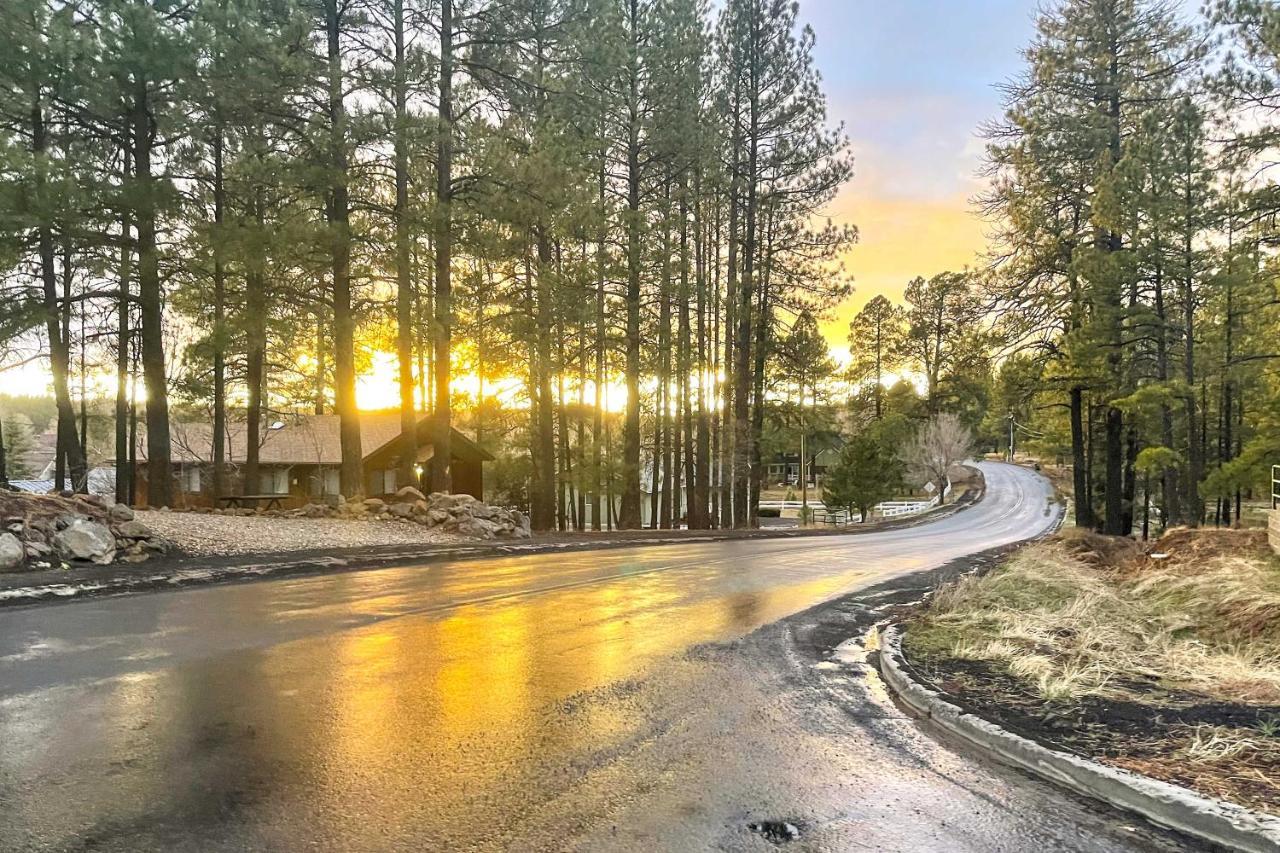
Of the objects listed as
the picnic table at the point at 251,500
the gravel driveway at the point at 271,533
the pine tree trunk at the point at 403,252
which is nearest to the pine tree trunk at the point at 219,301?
the picnic table at the point at 251,500

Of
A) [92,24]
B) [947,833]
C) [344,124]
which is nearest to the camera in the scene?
[947,833]

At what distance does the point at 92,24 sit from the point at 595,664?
14.4m

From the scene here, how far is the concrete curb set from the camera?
3562 mm

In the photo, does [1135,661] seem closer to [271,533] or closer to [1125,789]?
[1125,789]

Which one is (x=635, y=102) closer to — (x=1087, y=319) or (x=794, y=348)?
(x=794, y=348)

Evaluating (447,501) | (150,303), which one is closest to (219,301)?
(150,303)

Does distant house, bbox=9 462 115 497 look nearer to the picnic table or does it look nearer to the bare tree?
the picnic table

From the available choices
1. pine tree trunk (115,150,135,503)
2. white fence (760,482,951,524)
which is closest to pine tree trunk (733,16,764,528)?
pine tree trunk (115,150,135,503)

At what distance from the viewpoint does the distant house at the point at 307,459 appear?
35.2 metres

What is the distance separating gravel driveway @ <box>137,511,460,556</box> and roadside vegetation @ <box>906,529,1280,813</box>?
33.0 feet

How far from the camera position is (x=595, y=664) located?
22.0ft

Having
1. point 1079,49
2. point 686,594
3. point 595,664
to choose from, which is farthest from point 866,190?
point 595,664

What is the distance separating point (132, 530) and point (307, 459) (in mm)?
28463

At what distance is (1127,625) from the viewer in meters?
8.23
